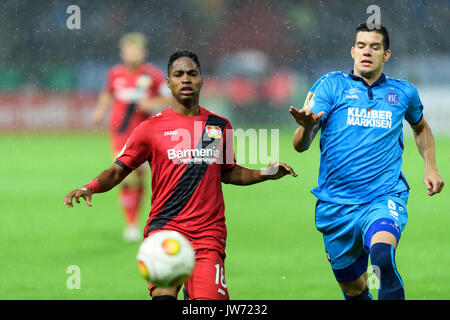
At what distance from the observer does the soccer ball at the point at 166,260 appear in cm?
426

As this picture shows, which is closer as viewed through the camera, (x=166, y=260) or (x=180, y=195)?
(x=166, y=260)

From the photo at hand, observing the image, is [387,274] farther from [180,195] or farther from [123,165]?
[123,165]

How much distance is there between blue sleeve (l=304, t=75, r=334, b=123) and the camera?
5.09 meters

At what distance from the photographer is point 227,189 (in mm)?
13859

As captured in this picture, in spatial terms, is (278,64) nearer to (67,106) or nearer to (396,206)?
(67,106)

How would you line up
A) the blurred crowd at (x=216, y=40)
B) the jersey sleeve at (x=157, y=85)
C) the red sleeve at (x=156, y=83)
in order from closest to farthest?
the jersey sleeve at (x=157, y=85) → the red sleeve at (x=156, y=83) → the blurred crowd at (x=216, y=40)

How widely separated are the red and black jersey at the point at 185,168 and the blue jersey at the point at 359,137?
69cm

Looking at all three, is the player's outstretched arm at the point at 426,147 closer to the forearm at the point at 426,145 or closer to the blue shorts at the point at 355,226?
the forearm at the point at 426,145

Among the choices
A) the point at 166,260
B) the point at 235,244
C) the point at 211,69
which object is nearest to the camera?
the point at 166,260

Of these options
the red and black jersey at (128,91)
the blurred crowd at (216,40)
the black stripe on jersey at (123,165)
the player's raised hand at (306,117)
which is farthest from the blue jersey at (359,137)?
the blurred crowd at (216,40)

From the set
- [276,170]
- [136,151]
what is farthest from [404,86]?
[136,151]

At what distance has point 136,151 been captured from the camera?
486cm

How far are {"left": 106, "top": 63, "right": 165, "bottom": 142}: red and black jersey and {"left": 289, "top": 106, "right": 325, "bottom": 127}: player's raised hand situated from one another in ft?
14.3

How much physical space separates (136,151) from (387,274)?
1615 millimetres
